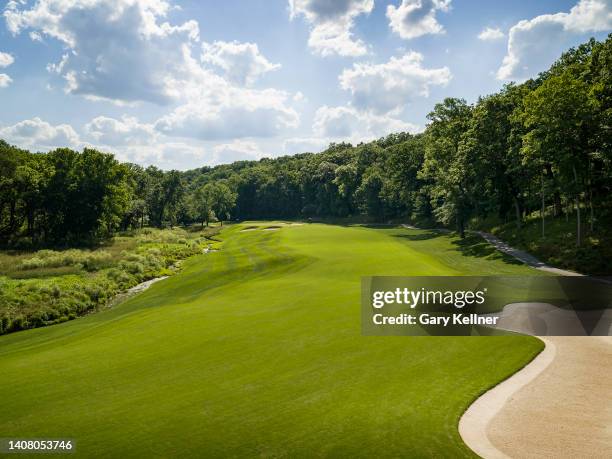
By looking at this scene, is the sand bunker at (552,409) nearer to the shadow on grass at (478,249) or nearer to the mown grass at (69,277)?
the shadow on grass at (478,249)

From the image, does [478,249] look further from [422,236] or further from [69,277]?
[69,277]

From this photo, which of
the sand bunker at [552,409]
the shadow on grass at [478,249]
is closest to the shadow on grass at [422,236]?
the shadow on grass at [478,249]

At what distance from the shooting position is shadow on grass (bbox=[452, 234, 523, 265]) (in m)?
47.9

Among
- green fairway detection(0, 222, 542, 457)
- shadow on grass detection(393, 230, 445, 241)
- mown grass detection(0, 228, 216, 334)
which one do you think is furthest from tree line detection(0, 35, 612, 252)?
green fairway detection(0, 222, 542, 457)

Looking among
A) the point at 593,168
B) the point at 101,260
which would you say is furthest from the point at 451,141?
the point at 101,260

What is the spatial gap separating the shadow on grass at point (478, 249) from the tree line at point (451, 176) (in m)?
4.25

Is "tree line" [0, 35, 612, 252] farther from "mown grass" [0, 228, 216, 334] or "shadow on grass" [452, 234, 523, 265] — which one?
"mown grass" [0, 228, 216, 334]

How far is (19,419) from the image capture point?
14.5 metres

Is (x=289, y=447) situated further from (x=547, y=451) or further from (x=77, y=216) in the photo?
(x=77, y=216)

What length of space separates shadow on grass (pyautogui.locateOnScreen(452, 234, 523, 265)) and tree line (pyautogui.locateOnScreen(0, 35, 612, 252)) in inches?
167

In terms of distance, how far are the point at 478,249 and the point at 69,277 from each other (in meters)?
48.7

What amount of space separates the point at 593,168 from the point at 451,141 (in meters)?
26.1

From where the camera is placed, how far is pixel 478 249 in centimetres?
5512

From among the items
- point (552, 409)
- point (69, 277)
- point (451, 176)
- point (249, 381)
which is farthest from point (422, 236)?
point (552, 409)
